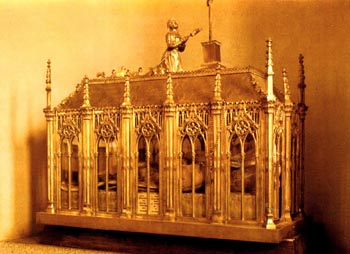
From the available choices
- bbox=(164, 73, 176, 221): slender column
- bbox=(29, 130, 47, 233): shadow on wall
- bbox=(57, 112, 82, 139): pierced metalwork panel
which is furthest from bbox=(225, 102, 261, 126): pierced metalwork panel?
bbox=(29, 130, 47, 233): shadow on wall

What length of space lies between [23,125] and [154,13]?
1889 mm

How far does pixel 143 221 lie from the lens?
4.09 meters

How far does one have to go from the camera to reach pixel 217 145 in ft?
12.9

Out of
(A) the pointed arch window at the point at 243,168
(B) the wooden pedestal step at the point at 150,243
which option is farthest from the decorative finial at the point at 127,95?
(B) the wooden pedestal step at the point at 150,243

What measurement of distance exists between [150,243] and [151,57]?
2.42 m

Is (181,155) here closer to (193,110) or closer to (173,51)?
(193,110)

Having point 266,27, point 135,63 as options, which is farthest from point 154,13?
point 266,27

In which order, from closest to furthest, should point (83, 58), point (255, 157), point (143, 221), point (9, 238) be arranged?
point (255, 157)
point (143, 221)
point (9, 238)
point (83, 58)

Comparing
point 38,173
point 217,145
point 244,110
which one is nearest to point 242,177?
point 217,145

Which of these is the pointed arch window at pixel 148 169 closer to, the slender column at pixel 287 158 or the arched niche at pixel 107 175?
the arched niche at pixel 107 175

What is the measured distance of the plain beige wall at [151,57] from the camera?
15.7 ft

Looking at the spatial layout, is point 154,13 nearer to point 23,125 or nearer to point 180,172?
point 23,125

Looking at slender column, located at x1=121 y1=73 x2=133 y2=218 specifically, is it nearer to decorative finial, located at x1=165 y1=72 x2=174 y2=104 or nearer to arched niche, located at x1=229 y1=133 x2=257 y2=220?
decorative finial, located at x1=165 y1=72 x2=174 y2=104

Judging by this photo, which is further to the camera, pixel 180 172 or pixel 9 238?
pixel 9 238
